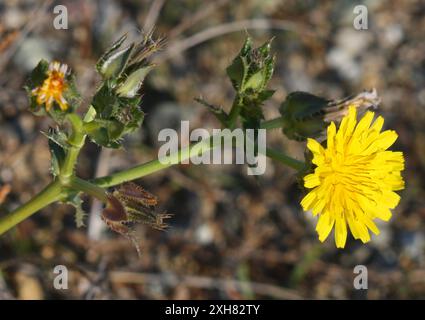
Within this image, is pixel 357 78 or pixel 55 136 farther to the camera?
pixel 357 78

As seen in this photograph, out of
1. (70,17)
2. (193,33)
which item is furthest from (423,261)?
(70,17)

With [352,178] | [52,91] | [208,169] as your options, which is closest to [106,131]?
[52,91]

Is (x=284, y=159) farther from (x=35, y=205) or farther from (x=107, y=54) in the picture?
(x=35, y=205)

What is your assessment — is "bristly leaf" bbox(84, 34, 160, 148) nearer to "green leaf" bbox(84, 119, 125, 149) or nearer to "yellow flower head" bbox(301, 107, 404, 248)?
"green leaf" bbox(84, 119, 125, 149)

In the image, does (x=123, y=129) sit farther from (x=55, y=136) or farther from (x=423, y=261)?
(x=423, y=261)

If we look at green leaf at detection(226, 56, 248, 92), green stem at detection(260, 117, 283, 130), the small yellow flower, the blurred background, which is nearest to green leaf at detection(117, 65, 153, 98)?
the small yellow flower

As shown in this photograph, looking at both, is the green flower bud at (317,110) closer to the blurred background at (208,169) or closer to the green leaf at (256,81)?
the green leaf at (256,81)

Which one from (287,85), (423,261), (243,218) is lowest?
(423,261)
